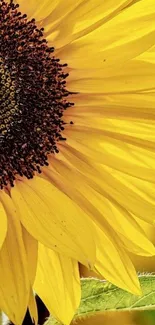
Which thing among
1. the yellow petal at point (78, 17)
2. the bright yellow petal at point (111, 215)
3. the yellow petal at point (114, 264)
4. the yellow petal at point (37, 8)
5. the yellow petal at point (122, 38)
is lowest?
the yellow petal at point (114, 264)

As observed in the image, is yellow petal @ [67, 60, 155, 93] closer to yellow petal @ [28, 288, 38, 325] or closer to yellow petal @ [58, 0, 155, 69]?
yellow petal @ [58, 0, 155, 69]

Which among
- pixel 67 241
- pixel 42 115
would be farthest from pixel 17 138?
pixel 67 241

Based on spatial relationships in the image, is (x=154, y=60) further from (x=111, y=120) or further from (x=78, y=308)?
(x=78, y=308)

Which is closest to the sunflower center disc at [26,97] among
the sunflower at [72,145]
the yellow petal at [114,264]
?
the sunflower at [72,145]

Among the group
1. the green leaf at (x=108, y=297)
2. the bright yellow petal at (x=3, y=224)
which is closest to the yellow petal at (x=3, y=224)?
the bright yellow petal at (x=3, y=224)

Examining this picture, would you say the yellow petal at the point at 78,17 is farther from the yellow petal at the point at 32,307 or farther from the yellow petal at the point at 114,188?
the yellow petal at the point at 32,307

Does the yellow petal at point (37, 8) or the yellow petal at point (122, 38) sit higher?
the yellow petal at point (37, 8)

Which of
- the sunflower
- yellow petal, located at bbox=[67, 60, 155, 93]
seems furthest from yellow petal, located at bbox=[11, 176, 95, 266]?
yellow petal, located at bbox=[67, 60, 155, 93]
